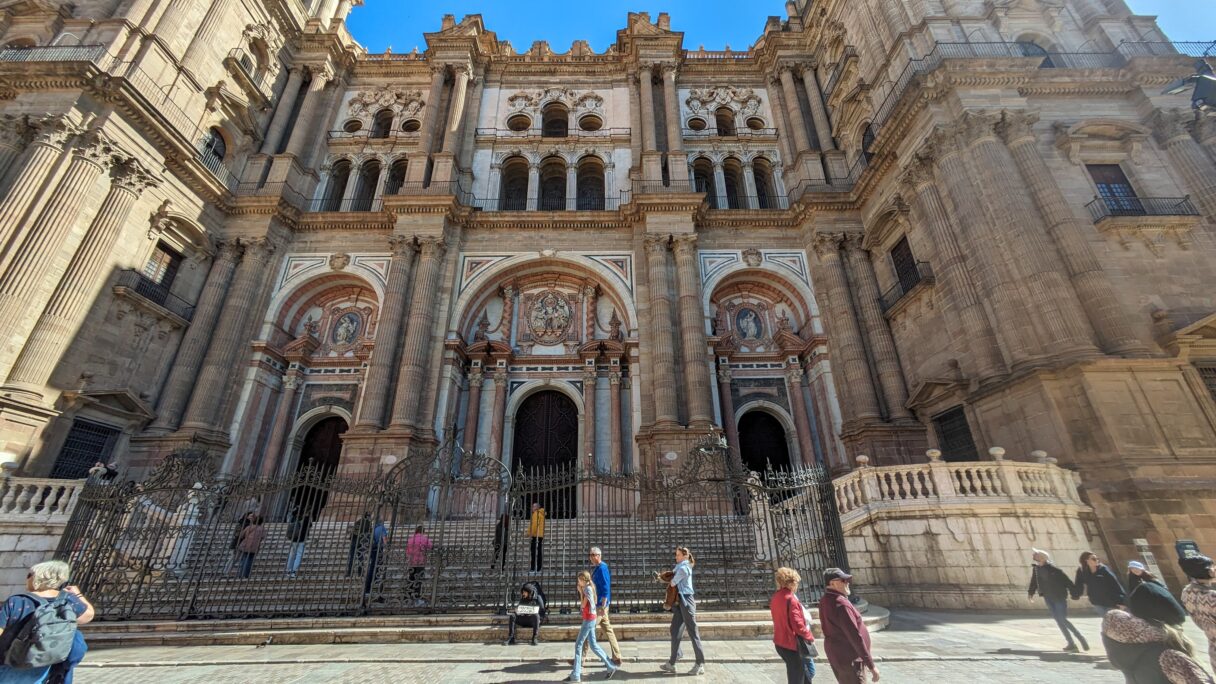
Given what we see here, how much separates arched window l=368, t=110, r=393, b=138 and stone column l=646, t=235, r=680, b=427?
1397 centimetres

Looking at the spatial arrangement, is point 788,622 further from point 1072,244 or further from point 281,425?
point 281,425

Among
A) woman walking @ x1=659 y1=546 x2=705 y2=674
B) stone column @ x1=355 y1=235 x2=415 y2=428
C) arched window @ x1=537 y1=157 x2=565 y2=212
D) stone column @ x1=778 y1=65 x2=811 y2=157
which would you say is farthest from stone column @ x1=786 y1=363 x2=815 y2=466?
stone column @ x1=355 y1=235 x2=415 y2=428

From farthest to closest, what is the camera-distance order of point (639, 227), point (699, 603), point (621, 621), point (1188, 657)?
point (639, 227) → point (699, 603) → point (621, 621) → point (1188, 657)

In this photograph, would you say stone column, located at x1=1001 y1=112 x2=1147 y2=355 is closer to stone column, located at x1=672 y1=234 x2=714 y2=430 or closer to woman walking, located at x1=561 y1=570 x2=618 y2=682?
stone column, located at x1=672 y1=234 x2=714 y2=430

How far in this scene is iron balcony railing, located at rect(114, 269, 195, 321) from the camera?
14.1 meters

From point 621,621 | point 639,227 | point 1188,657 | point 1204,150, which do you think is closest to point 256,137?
point 639,227

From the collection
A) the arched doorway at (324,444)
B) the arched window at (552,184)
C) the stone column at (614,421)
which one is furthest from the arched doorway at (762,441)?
the arched doorway at (324,444)

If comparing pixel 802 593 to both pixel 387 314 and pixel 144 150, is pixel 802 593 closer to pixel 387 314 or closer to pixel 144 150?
pixel 387 314

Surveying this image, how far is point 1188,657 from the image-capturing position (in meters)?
3.46

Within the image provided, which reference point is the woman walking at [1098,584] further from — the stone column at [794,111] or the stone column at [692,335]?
the stone column at [794,111]

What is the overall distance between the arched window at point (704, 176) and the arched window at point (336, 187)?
48.8ft

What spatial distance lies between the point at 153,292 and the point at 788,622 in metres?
19.1

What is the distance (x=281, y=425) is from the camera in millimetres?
→ 16531

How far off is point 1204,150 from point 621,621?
1885 centimetres
